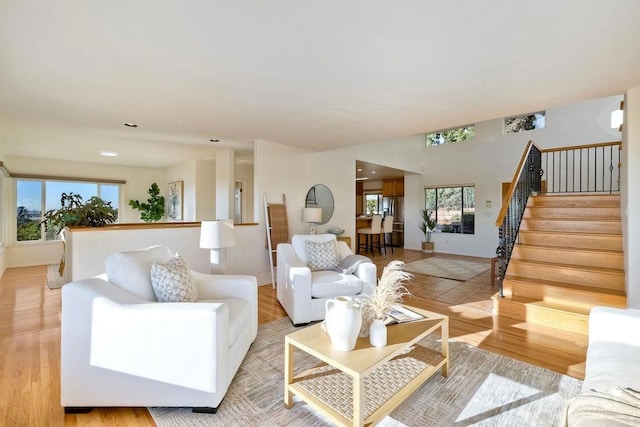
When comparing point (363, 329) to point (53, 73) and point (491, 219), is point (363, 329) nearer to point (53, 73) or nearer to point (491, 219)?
point (53, 73)

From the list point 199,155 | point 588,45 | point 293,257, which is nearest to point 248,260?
point 293,257

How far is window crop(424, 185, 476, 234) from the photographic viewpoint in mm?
7969

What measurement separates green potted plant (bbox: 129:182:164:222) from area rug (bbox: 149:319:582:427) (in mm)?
6382

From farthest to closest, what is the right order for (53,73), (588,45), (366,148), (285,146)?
(366,148)
(285,146)
(53,73)
(588,45)

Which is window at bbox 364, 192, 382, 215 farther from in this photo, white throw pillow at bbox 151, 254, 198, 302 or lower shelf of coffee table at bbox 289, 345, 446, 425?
white throw pillow at bbox 151, 254, 198, 302

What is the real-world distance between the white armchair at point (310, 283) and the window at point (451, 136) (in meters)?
6.56

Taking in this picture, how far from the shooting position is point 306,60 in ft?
7.13

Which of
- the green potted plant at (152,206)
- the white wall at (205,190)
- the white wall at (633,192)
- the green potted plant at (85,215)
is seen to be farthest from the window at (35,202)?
the white wall at (633,192)

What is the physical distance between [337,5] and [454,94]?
1.72 m

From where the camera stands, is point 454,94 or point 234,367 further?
point 454,94

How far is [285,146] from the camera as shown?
521 cm

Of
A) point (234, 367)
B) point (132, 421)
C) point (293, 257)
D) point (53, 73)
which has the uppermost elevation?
point (53, 73)

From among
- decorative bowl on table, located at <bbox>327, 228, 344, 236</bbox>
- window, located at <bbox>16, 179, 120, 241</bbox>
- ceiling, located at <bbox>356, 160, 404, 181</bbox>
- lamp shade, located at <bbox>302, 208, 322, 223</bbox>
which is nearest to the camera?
lamp shade, located at <bbox>302, 208, 322, 223</bbox>

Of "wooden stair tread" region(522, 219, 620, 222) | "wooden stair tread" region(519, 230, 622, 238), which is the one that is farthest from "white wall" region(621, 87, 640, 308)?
"wooden stair tread" region(522, 219, 620, 222)
